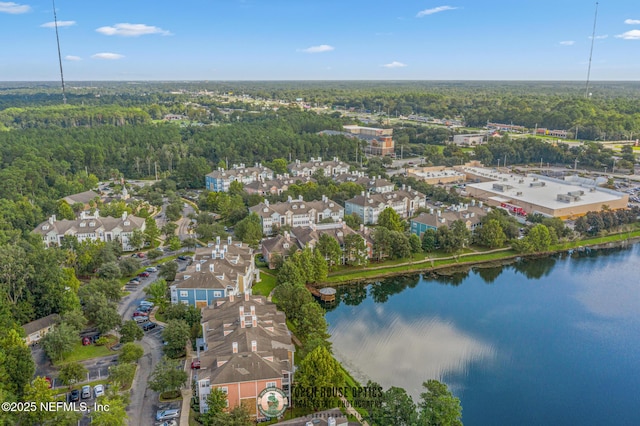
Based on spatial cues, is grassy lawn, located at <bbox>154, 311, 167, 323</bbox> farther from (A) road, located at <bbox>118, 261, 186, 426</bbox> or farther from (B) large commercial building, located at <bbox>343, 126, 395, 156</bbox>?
(B) large commercial building, located at <bbox>343, 126, 395, 156</bbox>

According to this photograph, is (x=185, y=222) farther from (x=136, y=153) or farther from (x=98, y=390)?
(x=98, y=390)

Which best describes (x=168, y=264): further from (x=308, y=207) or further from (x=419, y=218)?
(x=419, y=218)

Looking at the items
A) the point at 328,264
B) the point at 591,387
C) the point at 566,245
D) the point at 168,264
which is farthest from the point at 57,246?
the point at 566,245

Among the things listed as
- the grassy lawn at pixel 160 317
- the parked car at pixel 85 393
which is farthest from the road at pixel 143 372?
the parked car at pixel 85 393

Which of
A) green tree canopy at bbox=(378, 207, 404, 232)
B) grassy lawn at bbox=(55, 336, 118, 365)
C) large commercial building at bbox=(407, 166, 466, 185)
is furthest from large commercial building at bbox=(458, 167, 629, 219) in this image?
grassy lawn at bbox=(55, 336, 118, 365)

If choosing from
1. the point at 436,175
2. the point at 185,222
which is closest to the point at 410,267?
the point at 185,222
